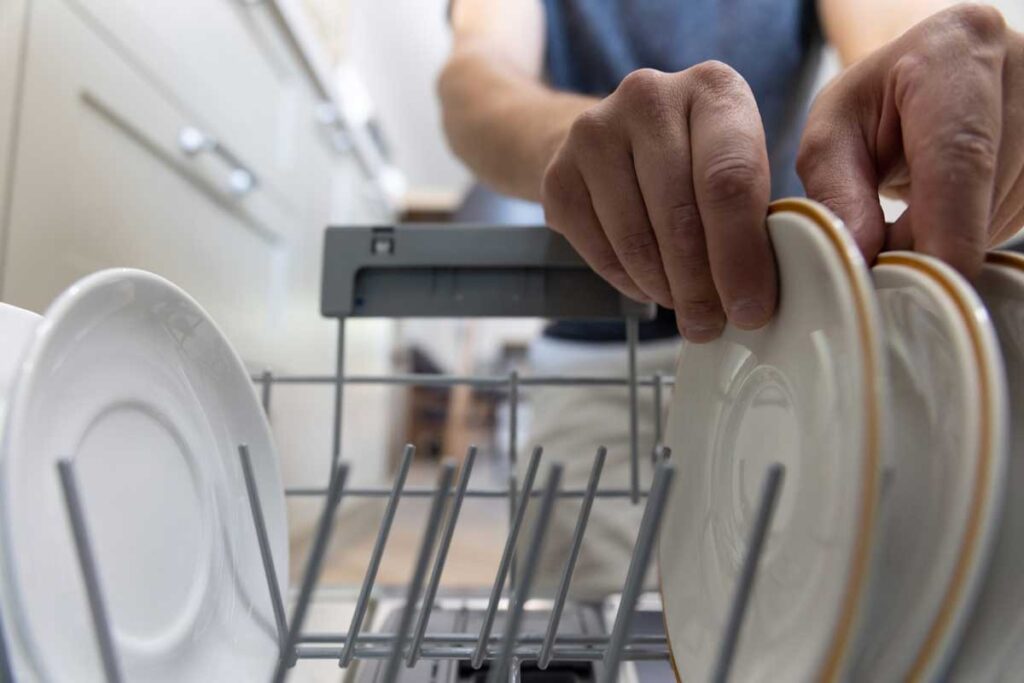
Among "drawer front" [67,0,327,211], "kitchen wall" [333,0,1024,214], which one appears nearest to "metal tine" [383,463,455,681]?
"drawer front" [67,0,327,211]

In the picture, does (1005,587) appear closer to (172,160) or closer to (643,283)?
(643,283)

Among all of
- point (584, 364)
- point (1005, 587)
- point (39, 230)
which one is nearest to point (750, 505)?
point (1005, 587)

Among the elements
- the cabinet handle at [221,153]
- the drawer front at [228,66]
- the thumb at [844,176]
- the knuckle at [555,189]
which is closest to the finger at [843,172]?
the thumb at [844,176]

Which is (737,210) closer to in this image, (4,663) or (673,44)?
(4,663)

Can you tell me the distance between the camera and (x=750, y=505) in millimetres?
271

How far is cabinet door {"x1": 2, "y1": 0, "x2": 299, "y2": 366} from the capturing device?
532 millimetres

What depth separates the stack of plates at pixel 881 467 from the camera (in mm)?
180

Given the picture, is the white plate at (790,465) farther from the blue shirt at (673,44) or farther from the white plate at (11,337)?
the blue shirt at (673,44)

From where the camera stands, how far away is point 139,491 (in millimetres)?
260

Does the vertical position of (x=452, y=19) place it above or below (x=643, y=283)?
above

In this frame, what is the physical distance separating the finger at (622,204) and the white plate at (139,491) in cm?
18

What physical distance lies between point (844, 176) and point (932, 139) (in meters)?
0.04

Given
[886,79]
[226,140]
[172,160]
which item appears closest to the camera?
[886,79]

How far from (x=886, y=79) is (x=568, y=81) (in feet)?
2.18
